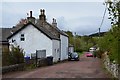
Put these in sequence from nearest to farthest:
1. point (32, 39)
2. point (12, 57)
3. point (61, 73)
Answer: point (61, 73) < point (12, 57) < point (32, 39)

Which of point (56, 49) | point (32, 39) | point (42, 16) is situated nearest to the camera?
point (32, 39)

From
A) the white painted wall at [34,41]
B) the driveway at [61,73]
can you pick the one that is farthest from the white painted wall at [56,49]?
the driveway at [61,73]

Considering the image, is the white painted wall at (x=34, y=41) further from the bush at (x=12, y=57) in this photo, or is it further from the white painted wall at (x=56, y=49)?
the bush at (x=12, y=57)

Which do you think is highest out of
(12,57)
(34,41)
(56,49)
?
(34,41)

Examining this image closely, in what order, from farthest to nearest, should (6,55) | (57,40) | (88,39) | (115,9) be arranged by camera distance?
(88,39) < (57,40) < (6,55) < (115,9)

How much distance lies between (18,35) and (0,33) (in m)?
7.72

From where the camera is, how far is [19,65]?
2995 centimetres

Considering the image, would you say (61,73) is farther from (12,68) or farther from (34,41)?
(34,41)

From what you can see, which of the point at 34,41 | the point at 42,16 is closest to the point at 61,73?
the point at 34,41

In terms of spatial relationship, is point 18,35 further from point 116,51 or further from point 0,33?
point 116,51

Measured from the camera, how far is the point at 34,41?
47438 millimetres

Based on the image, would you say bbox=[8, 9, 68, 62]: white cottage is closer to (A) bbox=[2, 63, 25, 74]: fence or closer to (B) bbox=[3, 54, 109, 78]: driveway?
(A) bbox=[2, 63, 25, 74]: fence

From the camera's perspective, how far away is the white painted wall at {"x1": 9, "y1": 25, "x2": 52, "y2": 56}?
4681 centimetres

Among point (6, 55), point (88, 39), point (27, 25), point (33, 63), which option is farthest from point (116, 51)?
point (88, 39)
